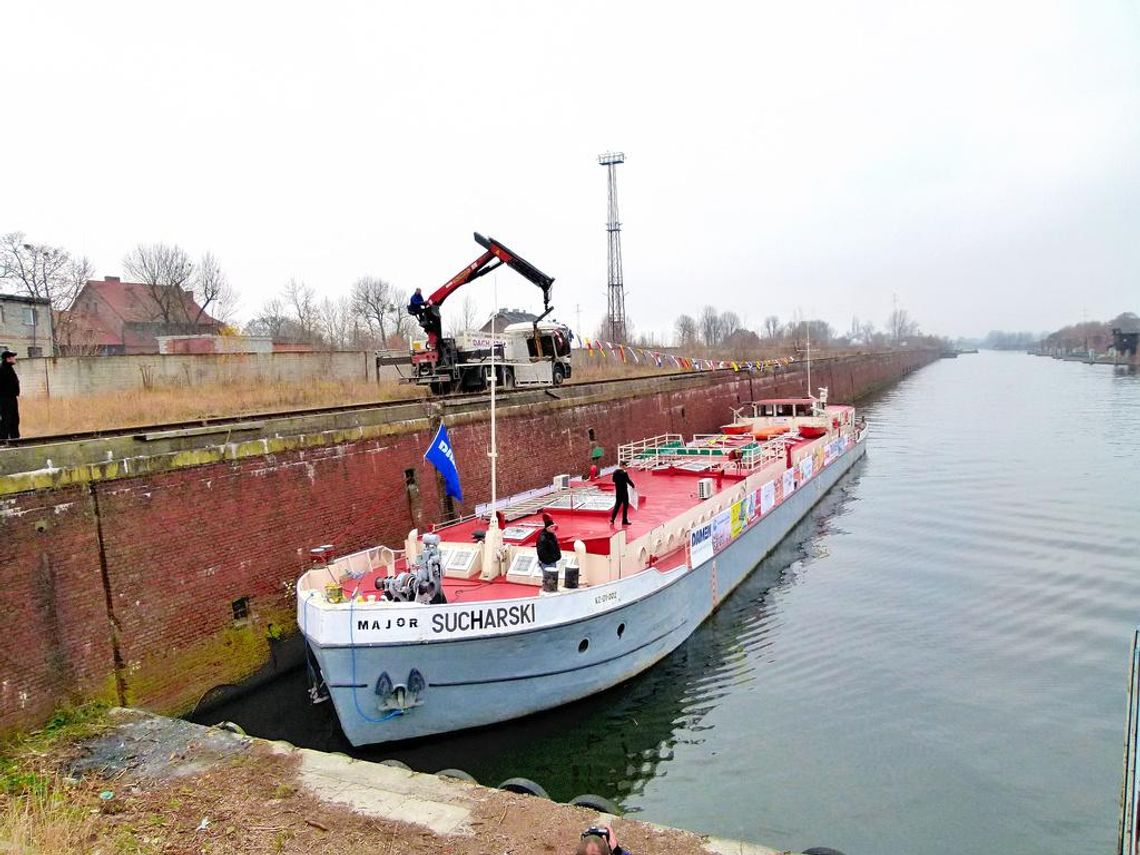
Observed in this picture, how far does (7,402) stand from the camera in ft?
37.8

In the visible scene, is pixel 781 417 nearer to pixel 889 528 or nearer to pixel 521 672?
pixel 889 528

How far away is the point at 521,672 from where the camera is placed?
11.1 m

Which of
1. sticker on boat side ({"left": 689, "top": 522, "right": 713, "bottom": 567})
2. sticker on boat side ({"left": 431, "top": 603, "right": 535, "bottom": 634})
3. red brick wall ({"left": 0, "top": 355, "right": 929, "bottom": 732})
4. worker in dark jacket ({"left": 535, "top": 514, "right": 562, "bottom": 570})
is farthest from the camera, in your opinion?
sticker on boat side ({"left": 689, "top": 522, "right": 713, "bottom": 567})

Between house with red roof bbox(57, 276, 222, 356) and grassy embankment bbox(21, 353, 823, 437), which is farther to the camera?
house with red roof bbox(57, 276, 222, 356)

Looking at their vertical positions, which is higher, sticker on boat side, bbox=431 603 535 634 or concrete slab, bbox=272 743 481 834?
sticker on boat side, bbox=431 603 535 634

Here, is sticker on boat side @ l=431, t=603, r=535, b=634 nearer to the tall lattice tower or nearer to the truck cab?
the truck cab

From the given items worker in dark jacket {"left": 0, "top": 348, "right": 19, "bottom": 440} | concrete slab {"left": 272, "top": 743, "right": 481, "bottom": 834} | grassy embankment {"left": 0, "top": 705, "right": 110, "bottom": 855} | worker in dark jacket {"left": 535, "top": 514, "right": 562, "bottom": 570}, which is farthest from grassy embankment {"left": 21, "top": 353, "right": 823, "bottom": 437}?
concrete slab {"left": 272, "top": 743, "right": 481, "bottom": 834}

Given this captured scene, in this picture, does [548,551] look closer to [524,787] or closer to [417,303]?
[524,787]

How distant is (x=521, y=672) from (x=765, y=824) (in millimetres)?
3889

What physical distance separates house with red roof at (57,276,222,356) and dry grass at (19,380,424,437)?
103 ft

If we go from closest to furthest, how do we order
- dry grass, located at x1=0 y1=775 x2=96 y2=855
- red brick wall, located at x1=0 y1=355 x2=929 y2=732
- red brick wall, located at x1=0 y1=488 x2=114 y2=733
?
1. dry grass, located at x1=0 y1=775 x2=96 y2=855
2. red brick wall, located at x1=0 y1=488 x2=114 y2=733
3. red brick wall, located at x1=0 y1=355 x2=929 y2=732

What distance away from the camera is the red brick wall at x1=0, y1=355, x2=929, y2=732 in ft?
31.7

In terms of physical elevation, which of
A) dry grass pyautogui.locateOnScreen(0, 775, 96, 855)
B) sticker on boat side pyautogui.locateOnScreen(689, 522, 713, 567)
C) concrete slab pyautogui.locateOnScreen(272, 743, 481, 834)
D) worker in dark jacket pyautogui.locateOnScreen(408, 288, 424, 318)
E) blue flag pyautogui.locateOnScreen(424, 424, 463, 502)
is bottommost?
concrete slab pyautogui.locateOnScreen(272, 743, 481, 834)

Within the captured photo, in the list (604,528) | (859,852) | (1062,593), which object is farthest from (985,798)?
(1062,593)
